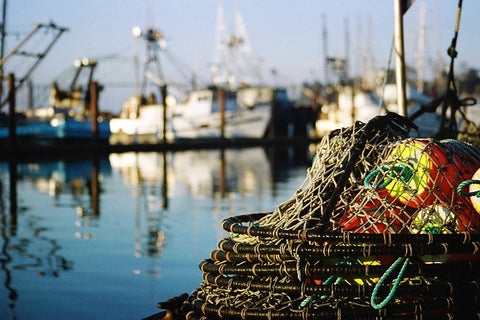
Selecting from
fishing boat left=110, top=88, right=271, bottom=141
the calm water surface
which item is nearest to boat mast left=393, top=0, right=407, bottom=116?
the calm water surface

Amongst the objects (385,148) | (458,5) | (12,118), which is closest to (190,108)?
(12,118)

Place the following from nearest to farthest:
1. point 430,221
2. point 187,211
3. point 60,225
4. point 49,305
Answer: point 430,221, point 49,305, point 60,225, point 187,211

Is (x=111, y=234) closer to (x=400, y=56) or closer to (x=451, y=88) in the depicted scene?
(x=400, y=56)

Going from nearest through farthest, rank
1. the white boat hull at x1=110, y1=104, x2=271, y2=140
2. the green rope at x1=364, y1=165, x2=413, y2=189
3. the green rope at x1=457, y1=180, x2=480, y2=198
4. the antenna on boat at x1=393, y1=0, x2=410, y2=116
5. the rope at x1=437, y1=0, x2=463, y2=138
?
the green rope at x1=457, y1=180, x2=480, y2=198 → the green rope at x1=364, y1=165, x2=413, y2=189 → the rope at x1=437, y1=0, x2=463, y2=138 → the antenna on boat at x1=393, y1=0, x2=410, y2=116 → the white boat hull at x1=110, y1=104, x2=271, y2=140

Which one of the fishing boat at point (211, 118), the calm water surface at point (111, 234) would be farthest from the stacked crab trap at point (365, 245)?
the fishing boat at point (211, 118)

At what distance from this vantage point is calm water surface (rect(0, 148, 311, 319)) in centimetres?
639

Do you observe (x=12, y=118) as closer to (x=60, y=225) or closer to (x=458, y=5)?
(x=60, y=225)

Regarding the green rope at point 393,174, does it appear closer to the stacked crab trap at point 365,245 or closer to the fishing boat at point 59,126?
the stacked crab trap at point 365,245

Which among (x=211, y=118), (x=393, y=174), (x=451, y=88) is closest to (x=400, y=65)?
(x=451, y=88)

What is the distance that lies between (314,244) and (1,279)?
14.1ft

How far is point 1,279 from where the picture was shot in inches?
279

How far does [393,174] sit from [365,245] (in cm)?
52

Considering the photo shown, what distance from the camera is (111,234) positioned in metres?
9.88

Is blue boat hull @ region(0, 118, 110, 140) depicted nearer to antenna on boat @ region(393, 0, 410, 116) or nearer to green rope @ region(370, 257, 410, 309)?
antenna on boat @ region(393, 0, 410, 116)
